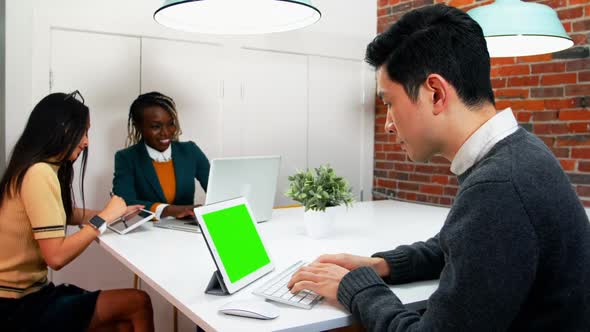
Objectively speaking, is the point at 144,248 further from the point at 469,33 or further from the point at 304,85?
the point at 304,85

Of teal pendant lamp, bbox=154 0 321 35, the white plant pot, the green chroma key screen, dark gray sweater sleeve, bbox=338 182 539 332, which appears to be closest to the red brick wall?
teal pendant lamp, bbox=154 0 321 35

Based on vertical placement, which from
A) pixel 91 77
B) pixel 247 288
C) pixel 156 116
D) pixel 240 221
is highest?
pixel 91 77

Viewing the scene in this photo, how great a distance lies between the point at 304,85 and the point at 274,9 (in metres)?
2.10

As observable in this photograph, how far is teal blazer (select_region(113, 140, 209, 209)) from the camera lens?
2869 mm

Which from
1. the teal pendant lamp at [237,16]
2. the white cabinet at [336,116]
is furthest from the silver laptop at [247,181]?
the white cabinet at [336,116]

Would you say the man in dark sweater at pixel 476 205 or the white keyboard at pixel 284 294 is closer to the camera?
the man in dark sweater at pixel 476 205

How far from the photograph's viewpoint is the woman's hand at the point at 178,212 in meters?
2.47

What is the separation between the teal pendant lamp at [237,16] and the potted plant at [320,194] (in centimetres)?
60

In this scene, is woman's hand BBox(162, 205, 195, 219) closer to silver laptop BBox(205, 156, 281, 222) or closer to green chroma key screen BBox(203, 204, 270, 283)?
silver laptop BBox(205, 156, 281, 222)

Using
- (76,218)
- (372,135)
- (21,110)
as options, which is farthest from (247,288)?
(372,135)

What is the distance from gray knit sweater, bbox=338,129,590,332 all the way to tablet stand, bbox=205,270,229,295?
524mm

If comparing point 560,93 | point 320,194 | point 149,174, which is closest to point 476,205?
point 320,194

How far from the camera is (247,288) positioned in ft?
4.92

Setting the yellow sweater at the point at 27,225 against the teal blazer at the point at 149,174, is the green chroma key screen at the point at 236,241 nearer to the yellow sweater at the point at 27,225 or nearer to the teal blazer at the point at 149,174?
the yellow sweater at the point at 27,225
